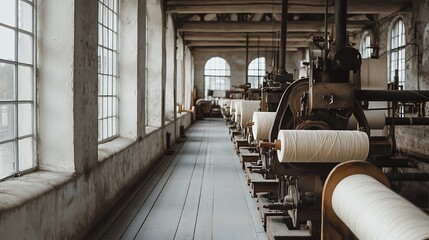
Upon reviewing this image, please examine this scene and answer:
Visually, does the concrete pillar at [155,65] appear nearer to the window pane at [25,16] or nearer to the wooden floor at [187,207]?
the wooden floor at [187,207]

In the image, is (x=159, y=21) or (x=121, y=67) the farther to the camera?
(x=159, y=21)

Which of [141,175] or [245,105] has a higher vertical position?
[245,105]

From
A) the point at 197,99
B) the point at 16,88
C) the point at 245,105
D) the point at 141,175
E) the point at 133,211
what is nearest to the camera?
the point at 16,88

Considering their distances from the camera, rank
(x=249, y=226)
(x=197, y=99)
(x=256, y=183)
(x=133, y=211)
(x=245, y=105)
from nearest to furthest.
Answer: (x=249, y=226) → (x=133, y=211) → (x=256, y=183) → (x=245, y=105) → (x=197, y=99)

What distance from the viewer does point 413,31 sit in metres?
11.1

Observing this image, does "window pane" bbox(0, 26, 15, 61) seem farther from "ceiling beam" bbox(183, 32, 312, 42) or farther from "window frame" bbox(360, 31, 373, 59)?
"ceiling beam" bbox(183, 32, 312, 42)

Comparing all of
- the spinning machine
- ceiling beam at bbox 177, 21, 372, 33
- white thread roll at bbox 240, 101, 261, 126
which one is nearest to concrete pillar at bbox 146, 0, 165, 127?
white thread roll at bbox 240, 101, 261, 126

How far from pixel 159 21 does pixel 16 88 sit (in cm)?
723

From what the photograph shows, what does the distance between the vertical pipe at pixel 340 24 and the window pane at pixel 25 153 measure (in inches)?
101

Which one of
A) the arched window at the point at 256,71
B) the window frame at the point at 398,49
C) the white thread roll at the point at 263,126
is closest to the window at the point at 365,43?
the window frame at the point at 398,49

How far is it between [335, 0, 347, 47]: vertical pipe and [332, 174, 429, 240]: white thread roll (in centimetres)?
199

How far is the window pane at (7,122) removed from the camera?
3.35m

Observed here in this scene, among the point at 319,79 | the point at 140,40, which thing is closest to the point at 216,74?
the point at 140,40

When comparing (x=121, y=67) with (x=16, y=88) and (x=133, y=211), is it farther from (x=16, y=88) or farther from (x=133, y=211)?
(x=16, y=88)
